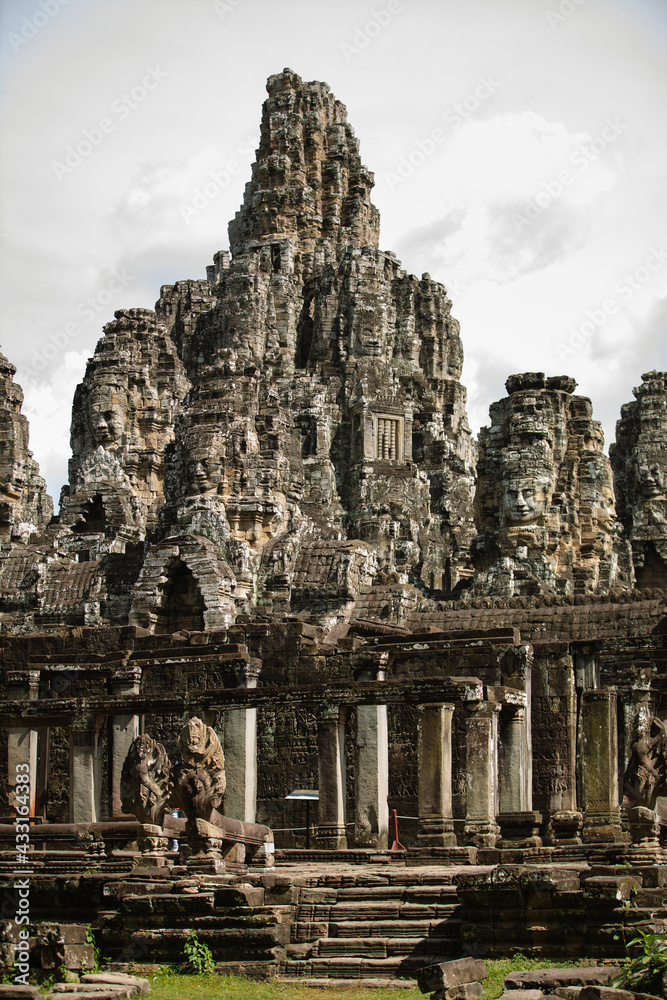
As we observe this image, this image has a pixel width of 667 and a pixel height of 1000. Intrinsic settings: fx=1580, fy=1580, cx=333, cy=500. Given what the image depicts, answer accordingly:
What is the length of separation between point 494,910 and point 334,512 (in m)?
35.5

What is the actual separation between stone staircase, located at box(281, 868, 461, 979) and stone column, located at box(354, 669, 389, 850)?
A: 257 inches

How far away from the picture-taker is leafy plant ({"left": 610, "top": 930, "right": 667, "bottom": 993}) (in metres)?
13.9

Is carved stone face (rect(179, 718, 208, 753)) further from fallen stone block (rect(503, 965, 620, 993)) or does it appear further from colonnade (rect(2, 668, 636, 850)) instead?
fallen stone block (rect(503, 965, 620, 993))

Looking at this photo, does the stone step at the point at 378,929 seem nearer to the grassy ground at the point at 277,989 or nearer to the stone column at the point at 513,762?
the grassy ground at the point at 277,989

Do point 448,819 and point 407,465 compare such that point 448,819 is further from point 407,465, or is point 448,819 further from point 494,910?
point 407,465

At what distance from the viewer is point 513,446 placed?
43281 millimetres

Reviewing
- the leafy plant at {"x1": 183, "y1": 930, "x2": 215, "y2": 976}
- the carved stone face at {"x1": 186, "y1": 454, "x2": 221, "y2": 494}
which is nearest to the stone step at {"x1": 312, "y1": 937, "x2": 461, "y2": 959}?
the leafy plant at {"x1": 183, "y1": 930, "x2": 215, "y2": 976}

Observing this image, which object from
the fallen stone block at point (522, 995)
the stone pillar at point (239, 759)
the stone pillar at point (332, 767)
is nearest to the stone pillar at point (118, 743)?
the stone pillar at point (239, 759)

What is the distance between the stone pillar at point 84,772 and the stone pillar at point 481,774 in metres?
6.85

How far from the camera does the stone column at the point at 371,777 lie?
26.1 metres

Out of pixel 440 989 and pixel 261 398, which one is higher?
pixel 261 398

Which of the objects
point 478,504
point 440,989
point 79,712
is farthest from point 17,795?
point 478,504

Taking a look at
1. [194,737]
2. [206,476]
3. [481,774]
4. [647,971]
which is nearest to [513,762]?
[481,774]

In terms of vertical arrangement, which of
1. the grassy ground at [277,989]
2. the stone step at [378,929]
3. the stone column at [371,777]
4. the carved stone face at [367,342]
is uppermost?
the carved stone face at [367,342]
